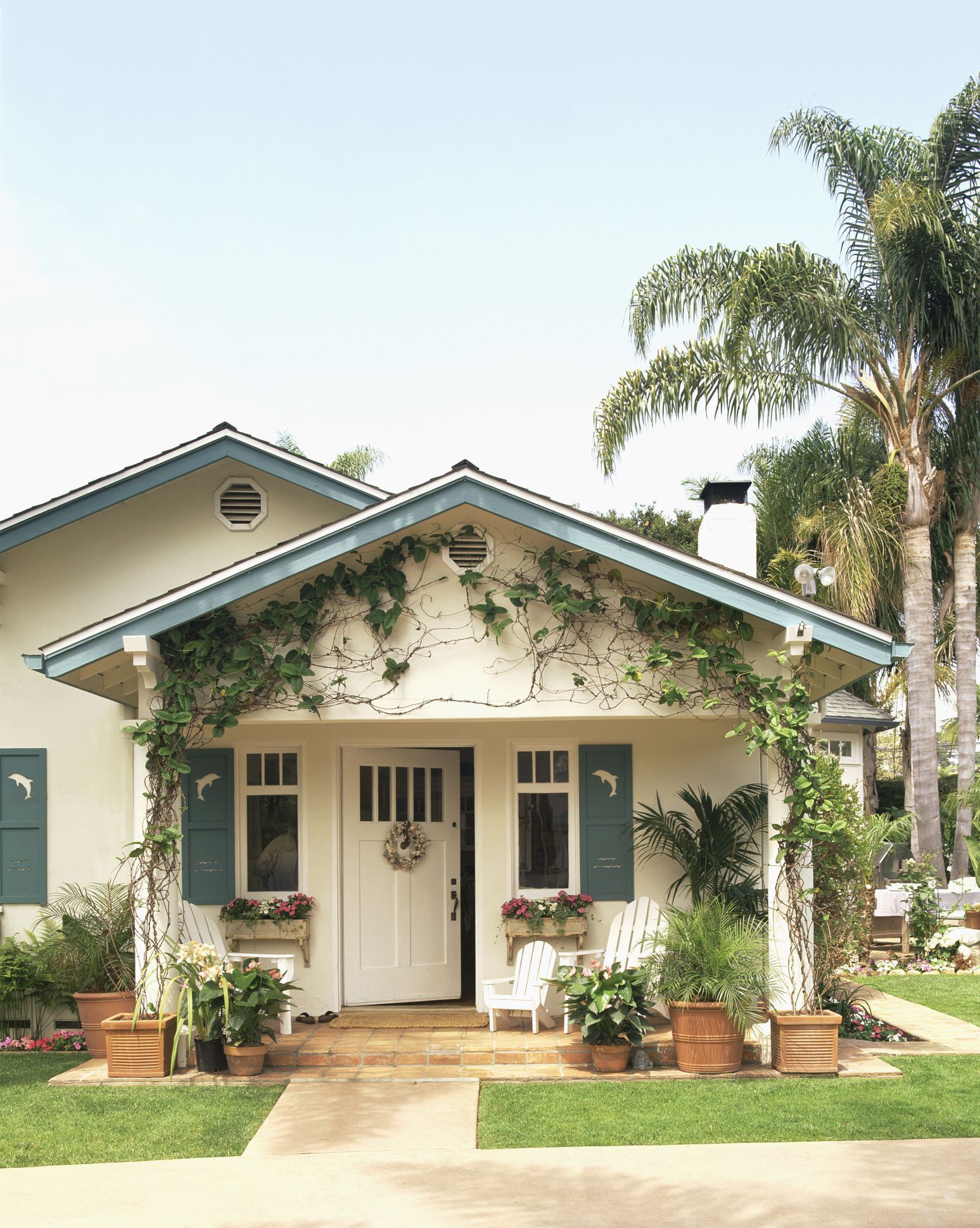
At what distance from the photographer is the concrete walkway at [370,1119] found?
6.08m

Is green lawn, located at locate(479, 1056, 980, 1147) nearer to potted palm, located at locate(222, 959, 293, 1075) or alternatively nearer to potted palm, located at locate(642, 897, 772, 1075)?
potted palm, located at locate(642, 897, 772, 1075)

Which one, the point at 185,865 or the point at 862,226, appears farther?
the point at 862,226

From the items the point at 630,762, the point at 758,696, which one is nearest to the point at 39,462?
the point at 630,762

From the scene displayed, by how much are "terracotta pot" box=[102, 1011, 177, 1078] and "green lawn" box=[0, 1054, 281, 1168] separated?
0.74 feet

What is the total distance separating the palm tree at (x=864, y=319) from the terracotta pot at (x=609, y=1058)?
9.64 m

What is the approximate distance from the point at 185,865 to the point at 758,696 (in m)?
4.83

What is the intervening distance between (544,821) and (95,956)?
3663 mm

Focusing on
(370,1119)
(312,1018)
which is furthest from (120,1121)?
(312,1018)

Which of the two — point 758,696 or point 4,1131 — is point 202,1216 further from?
point 758,696

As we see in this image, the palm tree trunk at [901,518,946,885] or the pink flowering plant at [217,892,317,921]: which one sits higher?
the palm tree trunk at [901,518,946,885]

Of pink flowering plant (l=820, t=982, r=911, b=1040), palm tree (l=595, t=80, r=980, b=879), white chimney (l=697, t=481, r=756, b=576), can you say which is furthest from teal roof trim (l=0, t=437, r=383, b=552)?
palm tree (l=595, t=80, r=980, b=879)

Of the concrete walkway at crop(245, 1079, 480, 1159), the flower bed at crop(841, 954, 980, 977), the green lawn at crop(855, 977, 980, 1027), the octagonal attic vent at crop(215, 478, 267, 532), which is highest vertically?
the octagonal attic vent at crop(215, 478, 267, 532)

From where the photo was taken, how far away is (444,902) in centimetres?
1030

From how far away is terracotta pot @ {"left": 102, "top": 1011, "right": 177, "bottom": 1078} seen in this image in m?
7.52
